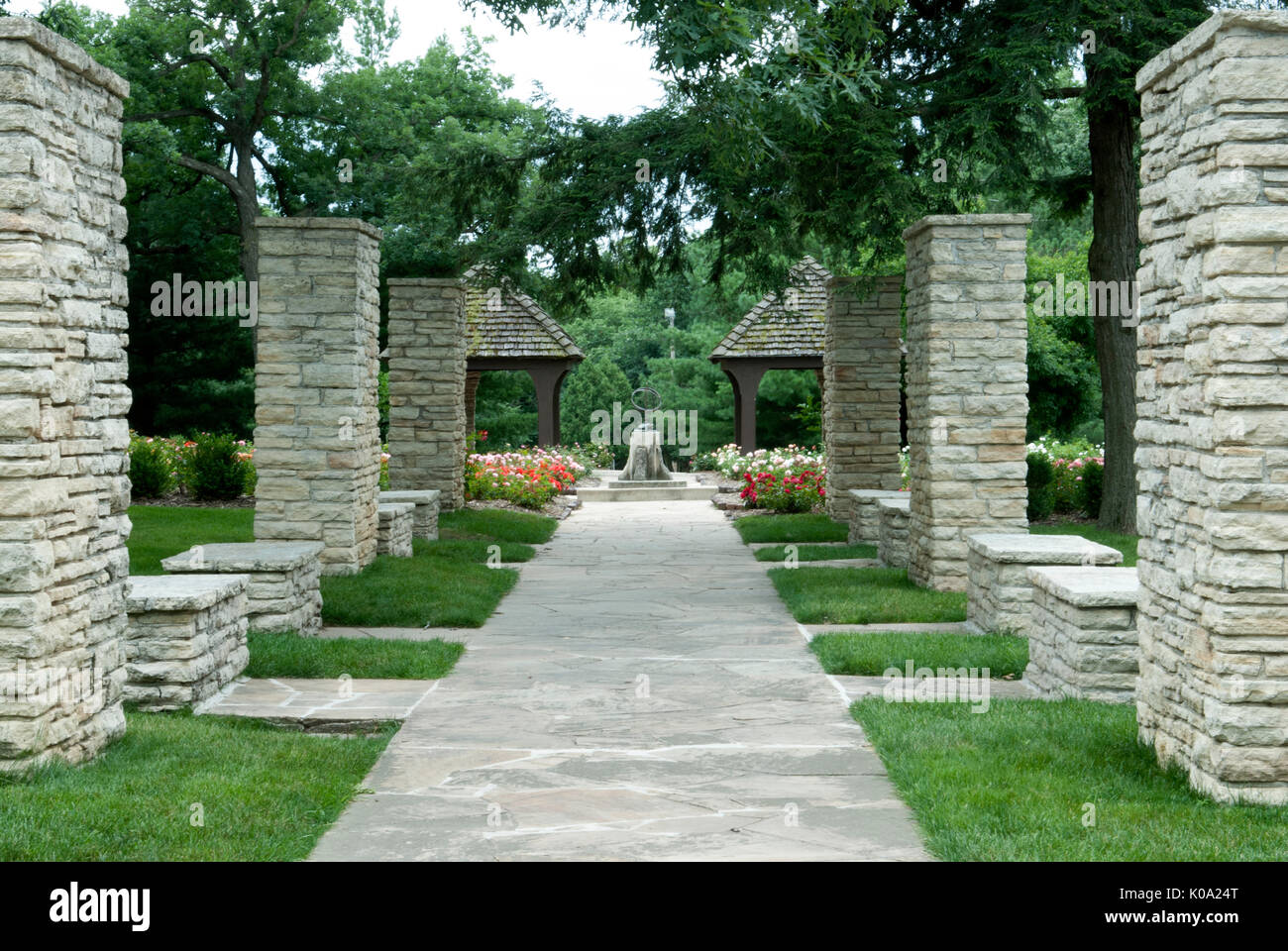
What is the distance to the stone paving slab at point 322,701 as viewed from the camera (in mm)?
6766

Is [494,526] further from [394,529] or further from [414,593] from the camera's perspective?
[414,593]

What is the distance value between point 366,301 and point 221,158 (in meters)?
20.6

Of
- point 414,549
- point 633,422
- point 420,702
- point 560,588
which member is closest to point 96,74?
point 420,702

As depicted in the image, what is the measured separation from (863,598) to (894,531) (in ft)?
6.73

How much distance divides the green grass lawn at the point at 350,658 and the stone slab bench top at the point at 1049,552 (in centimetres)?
376

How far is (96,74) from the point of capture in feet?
19.0

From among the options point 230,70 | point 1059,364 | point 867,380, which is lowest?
point 867,380

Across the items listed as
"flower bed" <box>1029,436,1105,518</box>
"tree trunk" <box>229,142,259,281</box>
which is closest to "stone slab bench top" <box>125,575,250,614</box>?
"flower bed" <box>1029,436,1105,518</box>

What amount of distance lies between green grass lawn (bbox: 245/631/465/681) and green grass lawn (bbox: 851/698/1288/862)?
2.89 metres

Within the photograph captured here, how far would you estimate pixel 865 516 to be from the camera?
1438 cm

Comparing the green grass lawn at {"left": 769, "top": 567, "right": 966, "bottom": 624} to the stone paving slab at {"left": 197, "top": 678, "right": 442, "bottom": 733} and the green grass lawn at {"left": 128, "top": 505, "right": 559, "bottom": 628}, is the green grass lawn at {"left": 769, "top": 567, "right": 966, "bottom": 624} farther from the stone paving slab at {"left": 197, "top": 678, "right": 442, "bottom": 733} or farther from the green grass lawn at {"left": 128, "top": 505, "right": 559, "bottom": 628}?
the stone paving slab at {"left": 197, "top": 678, "right": 442, "bottom": 733}

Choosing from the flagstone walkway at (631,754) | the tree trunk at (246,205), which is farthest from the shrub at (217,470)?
the tree trunk at (246,205)

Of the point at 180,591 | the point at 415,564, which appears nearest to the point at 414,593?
the point at 415,564

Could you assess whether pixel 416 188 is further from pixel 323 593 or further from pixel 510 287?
pixel 323 593
